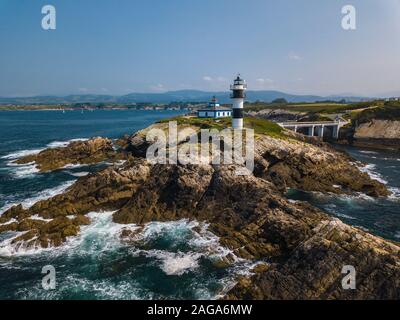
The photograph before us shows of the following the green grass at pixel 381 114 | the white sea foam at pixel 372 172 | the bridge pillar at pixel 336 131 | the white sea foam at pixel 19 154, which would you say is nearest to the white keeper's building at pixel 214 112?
the white sea foam at pixel 372 172

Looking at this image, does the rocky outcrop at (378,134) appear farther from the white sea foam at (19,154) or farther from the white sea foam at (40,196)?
the white sea foam at (19,154)

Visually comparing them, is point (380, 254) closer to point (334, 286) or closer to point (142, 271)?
point (334, 286)

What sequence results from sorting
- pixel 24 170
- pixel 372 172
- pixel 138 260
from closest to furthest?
pixel 138 260, pixel 24 170, pixel 372 172

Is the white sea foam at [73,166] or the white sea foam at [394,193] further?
the white sea foam at [73,166]

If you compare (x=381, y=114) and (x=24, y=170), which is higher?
(x=381, y=114)

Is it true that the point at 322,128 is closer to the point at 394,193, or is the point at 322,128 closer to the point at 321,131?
the point at 321,131

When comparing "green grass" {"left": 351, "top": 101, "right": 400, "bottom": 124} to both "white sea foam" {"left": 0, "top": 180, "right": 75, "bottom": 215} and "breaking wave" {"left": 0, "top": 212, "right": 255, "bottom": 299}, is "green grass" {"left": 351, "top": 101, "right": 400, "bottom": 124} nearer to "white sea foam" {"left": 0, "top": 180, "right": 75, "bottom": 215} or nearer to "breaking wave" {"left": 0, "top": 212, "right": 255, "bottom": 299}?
"breaking wave" {"left": 0, "top": 212, "right": 255, "bottom": 299}

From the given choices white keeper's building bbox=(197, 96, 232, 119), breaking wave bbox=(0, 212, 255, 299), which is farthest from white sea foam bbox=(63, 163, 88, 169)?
white keeper's building bbox=(197, 96, 232, 119)

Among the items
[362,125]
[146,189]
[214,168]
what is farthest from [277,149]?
[362,125]

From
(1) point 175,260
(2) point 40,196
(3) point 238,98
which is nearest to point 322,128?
(3) point 238,98
